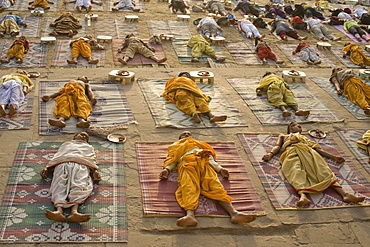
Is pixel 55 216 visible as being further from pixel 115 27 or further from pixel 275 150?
pixel 115 27

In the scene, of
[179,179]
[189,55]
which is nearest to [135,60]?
[189,55]

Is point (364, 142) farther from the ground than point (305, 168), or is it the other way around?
point (305, 168)

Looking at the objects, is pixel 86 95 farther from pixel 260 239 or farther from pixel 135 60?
pixel 260 239

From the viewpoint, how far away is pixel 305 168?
612 centimetres

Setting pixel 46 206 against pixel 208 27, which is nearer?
pixel 46 206

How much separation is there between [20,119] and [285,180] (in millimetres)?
4152

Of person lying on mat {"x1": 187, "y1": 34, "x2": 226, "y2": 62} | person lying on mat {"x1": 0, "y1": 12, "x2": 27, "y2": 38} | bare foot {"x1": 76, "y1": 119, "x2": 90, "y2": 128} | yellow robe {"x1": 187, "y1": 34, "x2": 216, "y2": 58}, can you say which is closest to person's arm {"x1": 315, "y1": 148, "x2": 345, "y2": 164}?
bare foot {"x1": 76, "y1": 119, "x2": 90, "y2": 128}

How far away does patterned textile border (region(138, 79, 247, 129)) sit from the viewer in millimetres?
7535

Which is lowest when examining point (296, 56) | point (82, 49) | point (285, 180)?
point (82, 49)

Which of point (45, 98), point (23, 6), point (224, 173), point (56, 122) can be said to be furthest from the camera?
point (23, 6)

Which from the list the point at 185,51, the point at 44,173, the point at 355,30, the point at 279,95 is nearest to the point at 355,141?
the point at 279,95

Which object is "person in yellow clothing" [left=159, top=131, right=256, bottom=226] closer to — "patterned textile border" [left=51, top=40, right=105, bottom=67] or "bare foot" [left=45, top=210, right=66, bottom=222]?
"bare foot" [left=45, top=210, right=66, bottom=222]

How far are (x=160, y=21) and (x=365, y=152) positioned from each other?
7891 millimetres

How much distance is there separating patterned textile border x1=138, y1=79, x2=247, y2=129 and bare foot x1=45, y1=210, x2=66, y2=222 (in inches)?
110
